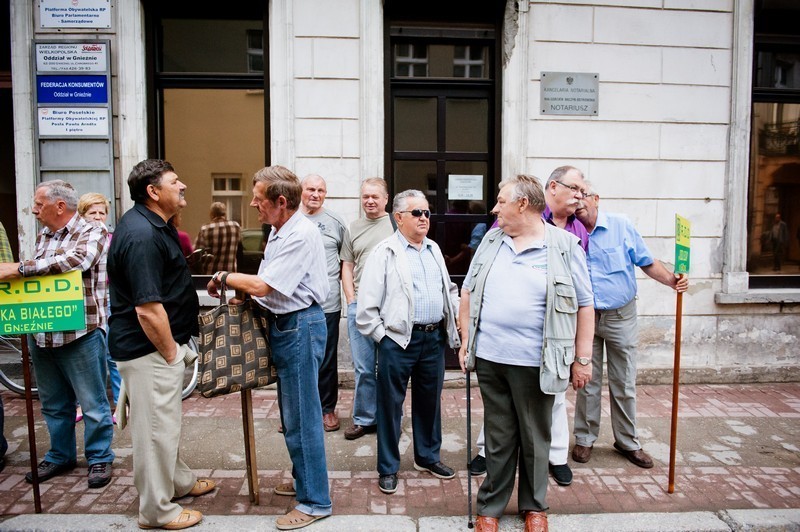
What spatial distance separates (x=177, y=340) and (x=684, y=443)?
3727 mm

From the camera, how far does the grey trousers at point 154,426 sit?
3221 millimetres

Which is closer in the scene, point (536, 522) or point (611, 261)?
point (536, 522)

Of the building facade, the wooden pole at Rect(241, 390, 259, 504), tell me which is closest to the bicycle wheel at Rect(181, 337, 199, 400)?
the building facade

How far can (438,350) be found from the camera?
4.02 meters

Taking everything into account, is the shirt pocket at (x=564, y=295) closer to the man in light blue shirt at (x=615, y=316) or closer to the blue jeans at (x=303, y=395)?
the man in light blue shirt at (x=615, y=316)

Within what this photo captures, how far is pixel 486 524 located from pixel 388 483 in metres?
0.76

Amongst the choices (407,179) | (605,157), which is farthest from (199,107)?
(605,157)

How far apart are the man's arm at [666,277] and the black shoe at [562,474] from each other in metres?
1.37

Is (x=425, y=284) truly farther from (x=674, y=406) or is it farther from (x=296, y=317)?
(x=674, y=406)

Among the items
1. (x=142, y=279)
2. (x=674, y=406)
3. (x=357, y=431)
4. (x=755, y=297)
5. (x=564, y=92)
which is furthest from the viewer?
(x=755, y=297)

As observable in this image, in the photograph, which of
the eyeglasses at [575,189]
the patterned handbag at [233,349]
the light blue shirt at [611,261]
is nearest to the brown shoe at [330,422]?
the patterned handbag at [233,349]

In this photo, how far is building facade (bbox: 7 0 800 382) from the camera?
19.5ft

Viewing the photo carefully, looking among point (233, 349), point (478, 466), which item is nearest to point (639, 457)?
point (478, 466)

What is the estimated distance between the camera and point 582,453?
4301 millimetres
